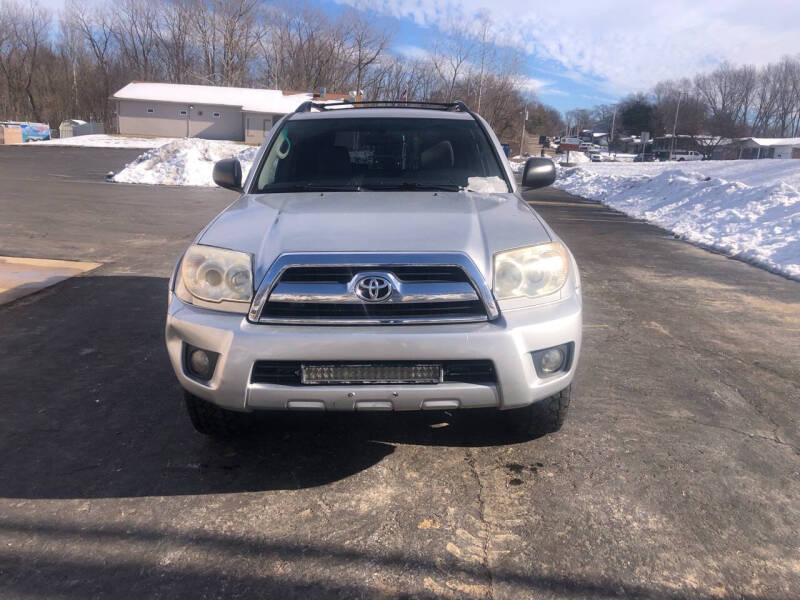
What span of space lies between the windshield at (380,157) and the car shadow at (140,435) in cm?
147

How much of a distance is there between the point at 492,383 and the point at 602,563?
2.71ft

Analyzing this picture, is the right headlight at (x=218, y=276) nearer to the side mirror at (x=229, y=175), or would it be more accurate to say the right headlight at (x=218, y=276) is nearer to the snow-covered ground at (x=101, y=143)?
the side mirror at (x=229, y=175)

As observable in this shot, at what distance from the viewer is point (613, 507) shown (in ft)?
9.34

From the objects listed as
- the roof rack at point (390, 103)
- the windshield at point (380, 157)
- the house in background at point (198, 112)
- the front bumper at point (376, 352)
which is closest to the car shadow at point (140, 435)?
the front bumper at point (376, 352)

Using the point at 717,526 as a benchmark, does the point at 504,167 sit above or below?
above

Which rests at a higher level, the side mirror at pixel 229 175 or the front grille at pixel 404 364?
the side mirror at pixel 229 175

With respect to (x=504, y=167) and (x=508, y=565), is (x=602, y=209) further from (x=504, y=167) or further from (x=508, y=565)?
(x=508, y=565)

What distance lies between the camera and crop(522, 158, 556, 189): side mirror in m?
4.59

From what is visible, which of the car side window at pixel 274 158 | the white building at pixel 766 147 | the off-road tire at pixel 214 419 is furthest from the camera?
the white building at pixel 766 147

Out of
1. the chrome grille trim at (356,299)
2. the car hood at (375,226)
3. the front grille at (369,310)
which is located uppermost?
the car hood at (375,226)

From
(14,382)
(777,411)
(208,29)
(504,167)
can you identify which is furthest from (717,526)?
(208,29)

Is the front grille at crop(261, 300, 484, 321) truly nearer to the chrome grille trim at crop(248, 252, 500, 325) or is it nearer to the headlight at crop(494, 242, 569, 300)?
the chrome grille trim at crop(248, 252, 500, 325)

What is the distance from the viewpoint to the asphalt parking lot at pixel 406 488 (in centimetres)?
239

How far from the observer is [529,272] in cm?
299
